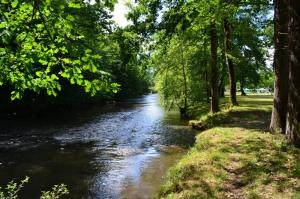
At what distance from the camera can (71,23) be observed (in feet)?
15.4

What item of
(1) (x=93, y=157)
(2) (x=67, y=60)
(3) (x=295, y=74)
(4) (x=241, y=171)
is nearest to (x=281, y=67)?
(3) (x=295, y=74)

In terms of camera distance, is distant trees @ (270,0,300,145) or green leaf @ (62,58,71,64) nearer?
green leaf @ (62,58,71,64)

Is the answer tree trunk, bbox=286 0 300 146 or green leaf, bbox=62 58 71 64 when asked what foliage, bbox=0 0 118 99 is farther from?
tree trunk, bbox=286 0 300 146

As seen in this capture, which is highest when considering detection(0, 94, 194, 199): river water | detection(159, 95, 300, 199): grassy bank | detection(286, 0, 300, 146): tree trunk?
detection(286, 0, 300, 146): tree trunk

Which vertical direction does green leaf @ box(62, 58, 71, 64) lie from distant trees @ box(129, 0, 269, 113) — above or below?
below

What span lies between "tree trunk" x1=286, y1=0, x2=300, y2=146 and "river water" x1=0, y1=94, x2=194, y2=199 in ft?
16.0

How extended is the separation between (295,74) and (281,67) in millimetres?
2203

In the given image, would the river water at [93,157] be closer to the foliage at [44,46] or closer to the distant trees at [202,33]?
the distant trees at [202,33]

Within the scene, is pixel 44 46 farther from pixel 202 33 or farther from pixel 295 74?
pixel 202 33

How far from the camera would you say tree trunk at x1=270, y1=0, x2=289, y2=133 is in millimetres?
13156

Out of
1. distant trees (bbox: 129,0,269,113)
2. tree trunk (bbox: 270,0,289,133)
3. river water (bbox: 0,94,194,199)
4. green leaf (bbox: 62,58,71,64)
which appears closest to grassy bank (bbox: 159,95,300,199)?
tree trunk (bbox: 270,0,289,133)

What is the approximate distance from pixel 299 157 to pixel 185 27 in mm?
13789

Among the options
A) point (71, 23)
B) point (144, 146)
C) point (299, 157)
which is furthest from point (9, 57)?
point (144, 146)

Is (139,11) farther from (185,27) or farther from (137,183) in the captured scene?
(137,183)
